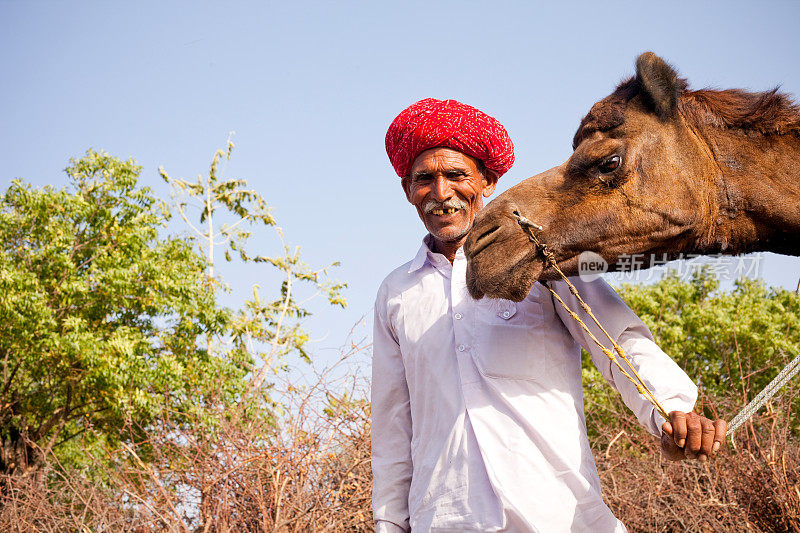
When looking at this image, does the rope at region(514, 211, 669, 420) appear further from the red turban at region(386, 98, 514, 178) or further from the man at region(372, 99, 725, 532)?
the red turban at region(386, 98, 514, 178)

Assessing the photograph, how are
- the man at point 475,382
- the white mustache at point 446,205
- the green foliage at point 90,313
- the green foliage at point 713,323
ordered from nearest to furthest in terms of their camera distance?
the man at point 475,382 → the white mustache at point 446,205 → the green foliage at point 90,313 → the green foliage at point 713,323

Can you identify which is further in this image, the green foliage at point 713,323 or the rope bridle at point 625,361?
the green foliage at point 713,323

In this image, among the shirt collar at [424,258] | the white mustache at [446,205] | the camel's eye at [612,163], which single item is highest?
the white mustache at [446,205]

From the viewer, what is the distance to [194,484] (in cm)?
600

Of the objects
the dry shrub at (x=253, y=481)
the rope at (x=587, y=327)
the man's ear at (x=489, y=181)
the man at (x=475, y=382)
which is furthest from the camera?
the dry shrub at (x=253, y=481)

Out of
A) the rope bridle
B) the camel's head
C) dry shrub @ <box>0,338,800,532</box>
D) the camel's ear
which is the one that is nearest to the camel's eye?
the camel's head

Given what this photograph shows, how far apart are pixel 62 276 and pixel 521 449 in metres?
18.8

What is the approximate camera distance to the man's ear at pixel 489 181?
301 centimetres

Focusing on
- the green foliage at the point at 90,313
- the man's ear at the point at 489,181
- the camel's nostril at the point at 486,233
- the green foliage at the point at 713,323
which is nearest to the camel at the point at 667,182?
the camel's nostril at the point at 486,233

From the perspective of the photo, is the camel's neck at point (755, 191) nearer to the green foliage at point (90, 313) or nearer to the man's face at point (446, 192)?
the man's face at point (446, 192)

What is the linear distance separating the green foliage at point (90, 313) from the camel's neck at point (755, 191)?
15810mm

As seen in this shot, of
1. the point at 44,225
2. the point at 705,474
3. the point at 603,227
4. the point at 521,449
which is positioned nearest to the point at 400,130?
the point at 603,227

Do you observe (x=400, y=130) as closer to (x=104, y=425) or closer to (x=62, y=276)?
(x=62, y=276)

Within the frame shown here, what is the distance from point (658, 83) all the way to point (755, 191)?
555mm
